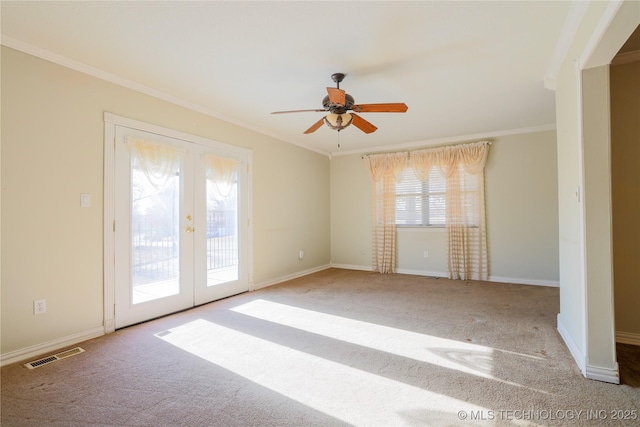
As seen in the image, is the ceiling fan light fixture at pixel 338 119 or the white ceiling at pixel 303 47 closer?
the white ceiling at pixel 303 47

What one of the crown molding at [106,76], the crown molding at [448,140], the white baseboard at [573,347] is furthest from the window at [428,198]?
the crown molding at [106,76]

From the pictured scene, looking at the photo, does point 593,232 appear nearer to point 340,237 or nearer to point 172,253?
point 172,253

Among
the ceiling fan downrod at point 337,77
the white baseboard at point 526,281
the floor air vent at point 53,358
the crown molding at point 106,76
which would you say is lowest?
the floor air vent at point 53,358

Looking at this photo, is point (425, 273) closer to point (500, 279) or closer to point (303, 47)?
point (500, 279)

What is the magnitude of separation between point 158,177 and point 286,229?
239 cm

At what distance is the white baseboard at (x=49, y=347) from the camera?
7.65 feet

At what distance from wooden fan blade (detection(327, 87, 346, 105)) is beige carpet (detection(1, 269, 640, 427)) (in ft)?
7.01

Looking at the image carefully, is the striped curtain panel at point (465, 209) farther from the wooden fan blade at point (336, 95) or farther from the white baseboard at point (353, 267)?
the wooden fan blade at point (336, 95)

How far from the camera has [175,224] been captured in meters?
3.57

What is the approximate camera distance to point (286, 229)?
5.32m

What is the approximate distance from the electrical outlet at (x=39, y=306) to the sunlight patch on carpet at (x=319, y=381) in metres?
0.91

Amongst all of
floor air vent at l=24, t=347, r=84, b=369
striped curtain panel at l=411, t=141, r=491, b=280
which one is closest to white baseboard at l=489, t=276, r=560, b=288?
striped curtain panel at l=411, t=141, r=491, b=280

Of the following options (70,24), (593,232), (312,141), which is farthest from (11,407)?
(312,141)

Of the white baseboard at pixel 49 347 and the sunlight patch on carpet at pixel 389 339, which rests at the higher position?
the white baseboard at pixel 49 347
